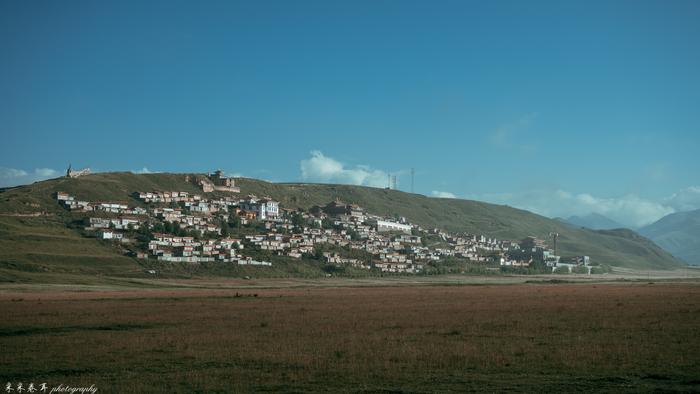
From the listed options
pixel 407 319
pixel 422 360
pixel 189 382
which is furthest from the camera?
pixel 407 319

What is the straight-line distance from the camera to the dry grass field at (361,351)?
71.4ft

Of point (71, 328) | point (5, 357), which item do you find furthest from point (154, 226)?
point (5, 357)

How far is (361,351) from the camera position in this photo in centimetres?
2814

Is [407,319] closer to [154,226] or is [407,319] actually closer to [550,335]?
[550,335]

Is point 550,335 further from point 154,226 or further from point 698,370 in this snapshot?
point 154,226

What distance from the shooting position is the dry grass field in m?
21.8

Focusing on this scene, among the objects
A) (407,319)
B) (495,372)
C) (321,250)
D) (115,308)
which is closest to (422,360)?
(495,372)

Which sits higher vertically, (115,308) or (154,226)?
(154,226)

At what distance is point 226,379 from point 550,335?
17.6 meters

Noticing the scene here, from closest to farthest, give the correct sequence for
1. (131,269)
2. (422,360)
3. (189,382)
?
1. (189,382)
2. (422,360)
3. (131,269)

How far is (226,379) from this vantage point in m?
22.5

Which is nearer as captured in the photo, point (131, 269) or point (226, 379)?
point (226, 379)

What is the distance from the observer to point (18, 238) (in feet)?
416

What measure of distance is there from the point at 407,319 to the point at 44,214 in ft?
460
